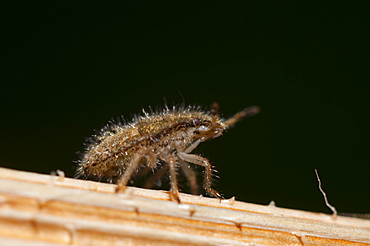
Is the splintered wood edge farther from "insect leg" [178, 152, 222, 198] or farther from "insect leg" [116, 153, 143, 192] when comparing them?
"insect leg" [178, 152, 222, 198]

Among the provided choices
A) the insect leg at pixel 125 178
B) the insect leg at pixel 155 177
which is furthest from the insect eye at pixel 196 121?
the insect leg at pixel 125 178

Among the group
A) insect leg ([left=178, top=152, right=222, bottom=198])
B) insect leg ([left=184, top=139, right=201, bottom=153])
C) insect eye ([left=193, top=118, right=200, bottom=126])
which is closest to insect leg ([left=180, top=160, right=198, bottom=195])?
insect leg ([left=178, top=152, right=222, bottom=198])

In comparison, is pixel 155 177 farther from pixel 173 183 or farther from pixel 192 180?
pixel 173 183

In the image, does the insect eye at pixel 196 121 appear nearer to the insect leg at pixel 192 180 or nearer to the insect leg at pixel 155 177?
the insect leg at pixel 192 180

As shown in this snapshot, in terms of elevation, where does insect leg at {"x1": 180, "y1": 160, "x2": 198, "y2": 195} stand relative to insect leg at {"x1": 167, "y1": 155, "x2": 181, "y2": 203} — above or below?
above

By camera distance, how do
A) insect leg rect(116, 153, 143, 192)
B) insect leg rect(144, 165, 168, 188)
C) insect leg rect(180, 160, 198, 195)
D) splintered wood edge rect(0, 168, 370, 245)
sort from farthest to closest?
1. insect leg rect(144, 165, 168, 188)
2. insect leg rect(180, 160, 198, 195)
3. insect leg rect(116, 153, 143, 192)
4. splintered wood edge rect(0, 168, 370, 245)

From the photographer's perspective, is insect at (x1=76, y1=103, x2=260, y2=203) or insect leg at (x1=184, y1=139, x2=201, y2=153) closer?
insect at (x1=76, y1=103, x2=260, y2=203)

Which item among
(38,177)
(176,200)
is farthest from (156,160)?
(38,177)

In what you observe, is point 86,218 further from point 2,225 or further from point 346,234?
point 346,234
